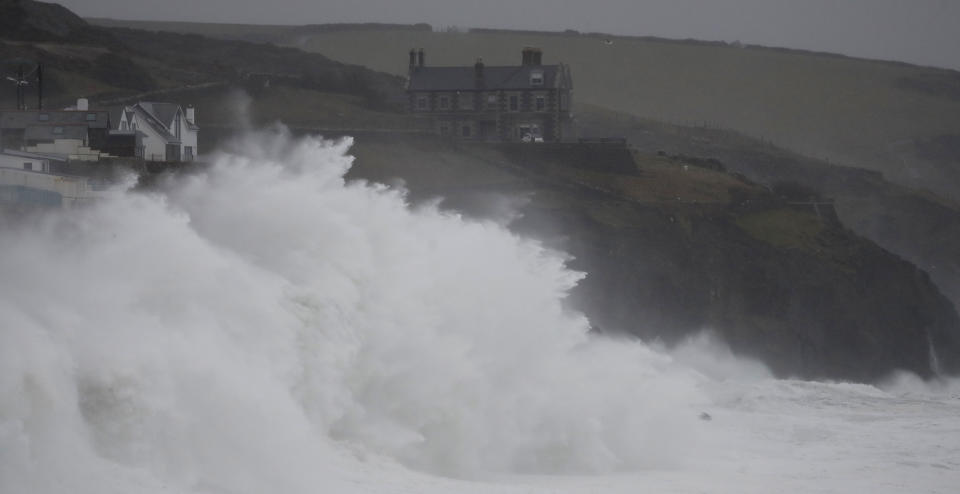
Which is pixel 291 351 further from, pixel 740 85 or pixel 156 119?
pixel 740 85

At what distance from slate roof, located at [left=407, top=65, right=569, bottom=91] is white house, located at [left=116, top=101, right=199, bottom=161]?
1901 cm

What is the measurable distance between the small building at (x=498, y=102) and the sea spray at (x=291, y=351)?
2961cm

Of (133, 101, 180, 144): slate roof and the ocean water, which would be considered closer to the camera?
the ocean water

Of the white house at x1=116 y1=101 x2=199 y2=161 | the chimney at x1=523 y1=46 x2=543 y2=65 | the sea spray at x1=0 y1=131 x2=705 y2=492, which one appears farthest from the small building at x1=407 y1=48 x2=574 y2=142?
the sea spray at x1=0 y1=131 x2=705 y2=492

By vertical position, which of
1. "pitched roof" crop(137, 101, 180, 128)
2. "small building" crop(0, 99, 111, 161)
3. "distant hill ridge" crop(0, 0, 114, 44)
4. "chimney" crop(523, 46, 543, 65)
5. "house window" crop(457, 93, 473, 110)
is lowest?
"small building" crop(0, 99, 111, 161)

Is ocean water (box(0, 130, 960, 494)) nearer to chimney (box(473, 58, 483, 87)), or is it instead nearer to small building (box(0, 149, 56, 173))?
small building (box(0, 149, 56, 173))

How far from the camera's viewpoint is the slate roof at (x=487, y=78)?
198ft

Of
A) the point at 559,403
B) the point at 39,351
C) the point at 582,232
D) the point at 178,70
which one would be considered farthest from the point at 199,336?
the point at 178,70

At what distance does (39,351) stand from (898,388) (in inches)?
1386

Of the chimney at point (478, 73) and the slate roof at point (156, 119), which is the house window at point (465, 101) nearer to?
the chimney at point (478, 73)

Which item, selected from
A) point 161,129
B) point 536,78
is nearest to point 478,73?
point 536,78

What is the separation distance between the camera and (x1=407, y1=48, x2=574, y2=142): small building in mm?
59906

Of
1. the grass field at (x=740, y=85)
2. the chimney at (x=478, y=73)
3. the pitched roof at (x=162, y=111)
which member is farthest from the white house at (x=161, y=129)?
the grass field at (x=740, y=85)

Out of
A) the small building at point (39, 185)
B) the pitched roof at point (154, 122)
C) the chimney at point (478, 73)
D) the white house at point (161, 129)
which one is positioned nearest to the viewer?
the small building at point (39, 185)
